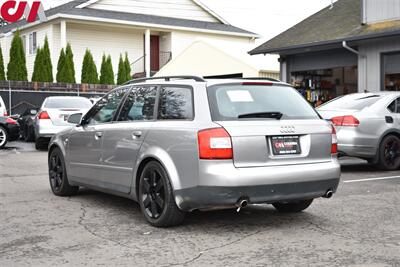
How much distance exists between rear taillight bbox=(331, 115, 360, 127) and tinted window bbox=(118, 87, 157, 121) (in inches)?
197

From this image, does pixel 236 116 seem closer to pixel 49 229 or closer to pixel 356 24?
pixel 49 229

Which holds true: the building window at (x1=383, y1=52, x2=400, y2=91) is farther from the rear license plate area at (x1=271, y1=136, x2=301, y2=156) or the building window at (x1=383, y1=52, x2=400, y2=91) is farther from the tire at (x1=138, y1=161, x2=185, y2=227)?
the tire at (x1=138, y1=161, x2=185, y2=227)

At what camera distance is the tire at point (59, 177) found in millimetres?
8202

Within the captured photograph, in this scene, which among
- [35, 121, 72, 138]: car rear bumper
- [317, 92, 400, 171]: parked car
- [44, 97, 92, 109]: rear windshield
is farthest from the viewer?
[44, 97, 92, 109]: rear windshield

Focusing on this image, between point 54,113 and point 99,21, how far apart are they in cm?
1552

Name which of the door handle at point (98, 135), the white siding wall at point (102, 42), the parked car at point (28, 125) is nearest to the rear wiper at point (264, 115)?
the door handle at point (98, 135)

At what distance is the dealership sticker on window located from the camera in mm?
6098

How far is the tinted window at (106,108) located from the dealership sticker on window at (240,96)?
1.69 metres

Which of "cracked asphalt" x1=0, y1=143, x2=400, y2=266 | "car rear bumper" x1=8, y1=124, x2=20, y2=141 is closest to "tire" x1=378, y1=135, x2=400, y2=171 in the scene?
"cracked asphalt" x1=0, y1=143, x2=400, y2=266

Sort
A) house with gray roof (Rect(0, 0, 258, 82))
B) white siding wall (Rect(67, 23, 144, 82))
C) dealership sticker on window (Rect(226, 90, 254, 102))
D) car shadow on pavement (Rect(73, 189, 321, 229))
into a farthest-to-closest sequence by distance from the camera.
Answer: white siding wall (Rect(67, 23, 144, 82))
house with gray roof (Rect(0, 0, 258, 82))
car shadow on pavement (Rect(73, 189, 321, 229))
dealership sticker on window (Rect(226, 90, 254, 102))

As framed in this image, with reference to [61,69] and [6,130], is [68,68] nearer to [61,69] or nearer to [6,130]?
[61,69]

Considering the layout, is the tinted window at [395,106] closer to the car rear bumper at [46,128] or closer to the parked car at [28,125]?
the car rear bumper at [46,128]

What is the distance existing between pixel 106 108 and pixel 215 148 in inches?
95.3

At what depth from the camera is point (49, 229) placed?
20.1 feet
